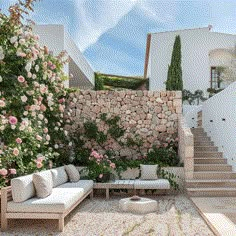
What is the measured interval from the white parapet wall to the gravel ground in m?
3.26

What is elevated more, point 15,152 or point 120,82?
point 120,82

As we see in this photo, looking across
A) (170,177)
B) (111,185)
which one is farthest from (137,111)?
(111,185)

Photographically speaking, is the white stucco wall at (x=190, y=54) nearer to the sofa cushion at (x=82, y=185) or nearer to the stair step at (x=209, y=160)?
the stair step at (x=209, y=160)

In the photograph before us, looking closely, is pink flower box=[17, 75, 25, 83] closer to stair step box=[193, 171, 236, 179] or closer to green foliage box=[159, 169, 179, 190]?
green foliage box=[159, 169, 179, 190]

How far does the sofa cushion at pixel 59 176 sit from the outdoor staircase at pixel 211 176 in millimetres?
3117

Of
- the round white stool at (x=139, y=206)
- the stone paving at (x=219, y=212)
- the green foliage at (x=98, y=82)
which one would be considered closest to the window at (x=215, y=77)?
the green foliage at (x=98, y=82)

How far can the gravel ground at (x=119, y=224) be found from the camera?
547cm

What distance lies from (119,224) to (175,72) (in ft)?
37.5

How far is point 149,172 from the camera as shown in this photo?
9.01 metres

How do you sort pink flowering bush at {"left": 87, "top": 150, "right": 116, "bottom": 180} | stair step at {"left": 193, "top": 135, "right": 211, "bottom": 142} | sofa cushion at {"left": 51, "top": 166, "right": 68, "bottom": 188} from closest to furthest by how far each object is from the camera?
sofa cushion at {"left": 51, "top": 166, "right": 68, "bottom": 188}
pink flowering bush at {"left": 87, "top": 150, "right": 116, "bottom": 180}
stair step at {"left": 193, "top": 135, "right": 211, "bottom": 142}

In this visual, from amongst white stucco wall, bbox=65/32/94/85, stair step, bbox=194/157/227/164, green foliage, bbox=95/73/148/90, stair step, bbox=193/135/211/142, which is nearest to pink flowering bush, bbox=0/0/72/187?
stair step, bbox=194/157/227/164

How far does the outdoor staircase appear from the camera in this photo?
8.63 metres

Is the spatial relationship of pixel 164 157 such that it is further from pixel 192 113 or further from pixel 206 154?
pixel 192 113

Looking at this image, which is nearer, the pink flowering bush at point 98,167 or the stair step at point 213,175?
the pink flowering bush at point 98,167
